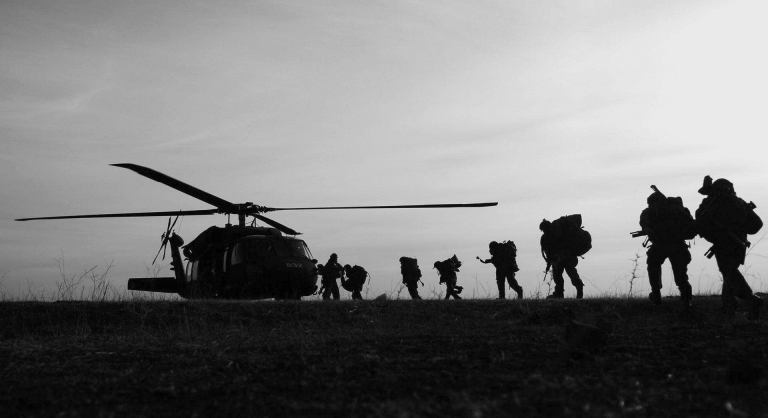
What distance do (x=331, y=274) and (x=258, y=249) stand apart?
18.5 feet

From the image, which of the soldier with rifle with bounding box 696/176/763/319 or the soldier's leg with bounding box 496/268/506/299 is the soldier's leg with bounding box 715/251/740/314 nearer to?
the soldier with rifle with bounding box 696/176/763/319

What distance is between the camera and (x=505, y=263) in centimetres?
1961

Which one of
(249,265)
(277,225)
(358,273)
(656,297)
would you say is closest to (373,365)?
(656,297)

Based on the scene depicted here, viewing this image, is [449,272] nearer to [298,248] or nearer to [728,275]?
[298,248]

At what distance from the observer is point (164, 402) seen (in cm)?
495

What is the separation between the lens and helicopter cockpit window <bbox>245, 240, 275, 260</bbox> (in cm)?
1752

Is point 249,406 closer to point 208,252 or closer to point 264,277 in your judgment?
point 264,277

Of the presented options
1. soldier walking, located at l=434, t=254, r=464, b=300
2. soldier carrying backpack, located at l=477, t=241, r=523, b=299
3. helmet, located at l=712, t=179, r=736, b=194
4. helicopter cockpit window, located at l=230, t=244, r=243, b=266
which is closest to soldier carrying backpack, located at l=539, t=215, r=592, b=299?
soldier carrying backpack, located at l=477, t=241, r=523, b=299

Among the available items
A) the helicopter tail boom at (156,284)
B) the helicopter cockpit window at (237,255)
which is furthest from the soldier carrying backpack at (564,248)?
the helicopter tail boom at (156,284)

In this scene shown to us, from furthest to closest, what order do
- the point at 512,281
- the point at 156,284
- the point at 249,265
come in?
the point at 156,284
the point at 512,281
the point at 249,265

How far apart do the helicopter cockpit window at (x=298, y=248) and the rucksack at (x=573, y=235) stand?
6027mm

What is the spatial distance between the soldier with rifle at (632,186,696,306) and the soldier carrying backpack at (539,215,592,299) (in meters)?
5.34

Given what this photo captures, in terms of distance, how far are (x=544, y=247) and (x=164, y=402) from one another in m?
14.3

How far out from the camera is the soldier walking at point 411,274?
21.8 metres
